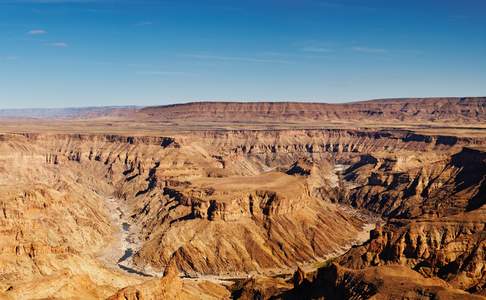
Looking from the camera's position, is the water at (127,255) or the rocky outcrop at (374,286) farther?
the water at (127,255)

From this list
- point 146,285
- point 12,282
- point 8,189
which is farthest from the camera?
point 8,189

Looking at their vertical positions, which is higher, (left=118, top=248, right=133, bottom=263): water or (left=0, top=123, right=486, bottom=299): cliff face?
(left=0, top=123, right=486, bottom=299): cliff face

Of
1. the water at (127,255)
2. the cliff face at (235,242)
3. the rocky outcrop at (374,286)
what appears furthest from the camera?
the water at (127,255)

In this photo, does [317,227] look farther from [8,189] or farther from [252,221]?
[8,189]

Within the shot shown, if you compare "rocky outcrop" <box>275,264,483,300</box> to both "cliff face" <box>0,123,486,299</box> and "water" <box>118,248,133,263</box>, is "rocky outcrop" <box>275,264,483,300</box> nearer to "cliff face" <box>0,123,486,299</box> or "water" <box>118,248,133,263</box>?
"cliff face" <box>0,123,486,299</box>

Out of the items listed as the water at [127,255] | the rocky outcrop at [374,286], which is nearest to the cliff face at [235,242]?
the rocky outcrop at [374,286]

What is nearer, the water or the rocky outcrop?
the rocky outcrop

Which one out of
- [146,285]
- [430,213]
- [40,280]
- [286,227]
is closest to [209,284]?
[146,285]

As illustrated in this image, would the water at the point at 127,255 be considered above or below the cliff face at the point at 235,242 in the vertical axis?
below

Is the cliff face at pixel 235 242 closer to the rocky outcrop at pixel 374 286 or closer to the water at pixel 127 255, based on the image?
the rocky outcrop at pixel 374 286

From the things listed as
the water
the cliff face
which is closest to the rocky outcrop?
the cliff face

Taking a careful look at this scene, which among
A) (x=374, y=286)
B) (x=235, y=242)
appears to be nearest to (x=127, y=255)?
(x=235, y=242)
